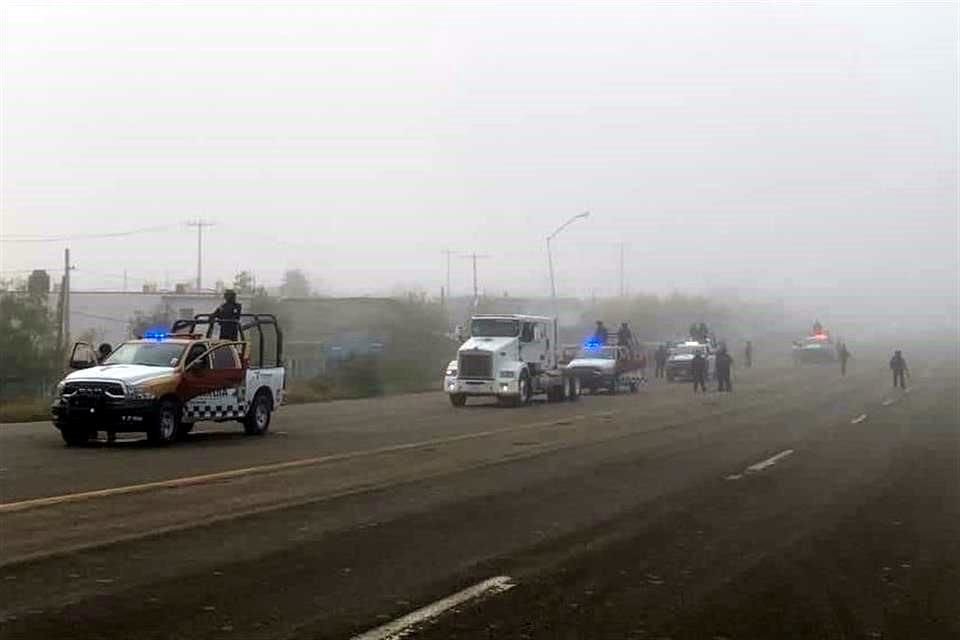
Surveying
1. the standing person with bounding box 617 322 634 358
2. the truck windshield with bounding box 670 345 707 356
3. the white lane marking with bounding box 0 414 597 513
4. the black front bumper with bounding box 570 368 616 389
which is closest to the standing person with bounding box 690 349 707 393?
the standing person with bounding box 617 322 634 358

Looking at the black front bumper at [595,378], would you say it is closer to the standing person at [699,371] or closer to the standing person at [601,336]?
the standing person at [601,336]

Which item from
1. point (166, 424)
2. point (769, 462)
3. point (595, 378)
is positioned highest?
point (166, 424)

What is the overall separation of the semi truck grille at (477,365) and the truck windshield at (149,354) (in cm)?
1635

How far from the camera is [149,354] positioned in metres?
22.1

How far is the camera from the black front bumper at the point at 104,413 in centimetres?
2044

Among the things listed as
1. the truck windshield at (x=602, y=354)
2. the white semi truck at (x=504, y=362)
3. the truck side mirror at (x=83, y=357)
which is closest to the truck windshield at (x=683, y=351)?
the truck windshield at (x=602, y=354)

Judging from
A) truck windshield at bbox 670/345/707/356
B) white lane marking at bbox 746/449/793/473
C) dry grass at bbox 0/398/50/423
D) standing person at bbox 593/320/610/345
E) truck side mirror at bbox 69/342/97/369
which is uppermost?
standing person at bbox 593/320/610/345

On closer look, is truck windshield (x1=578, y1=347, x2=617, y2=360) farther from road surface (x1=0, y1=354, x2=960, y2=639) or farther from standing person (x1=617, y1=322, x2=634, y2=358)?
road surface (x1=0, y1=354, x2=960, y2=639)

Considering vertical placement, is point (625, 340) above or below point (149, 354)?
above

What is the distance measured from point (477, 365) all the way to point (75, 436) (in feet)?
58.7

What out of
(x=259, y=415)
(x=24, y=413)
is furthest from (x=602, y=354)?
(x=259, y=415)

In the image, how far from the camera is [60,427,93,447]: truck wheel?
2098cm

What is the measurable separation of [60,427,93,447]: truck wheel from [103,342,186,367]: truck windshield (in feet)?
4.86

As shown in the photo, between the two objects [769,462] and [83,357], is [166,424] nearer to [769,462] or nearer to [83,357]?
[83,357]
